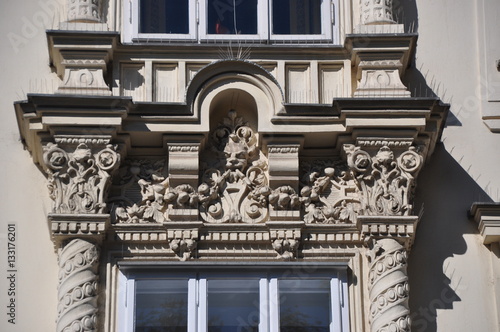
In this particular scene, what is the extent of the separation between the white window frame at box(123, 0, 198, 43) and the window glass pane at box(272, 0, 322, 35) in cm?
89

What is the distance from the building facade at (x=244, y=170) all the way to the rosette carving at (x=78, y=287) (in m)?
0.02

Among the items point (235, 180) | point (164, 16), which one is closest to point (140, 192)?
point (235, 180)

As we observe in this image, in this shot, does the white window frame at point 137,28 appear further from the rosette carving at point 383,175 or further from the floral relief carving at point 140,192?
the rosette carving at point 383,175

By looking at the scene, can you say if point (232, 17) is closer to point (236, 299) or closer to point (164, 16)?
point (164, 16)

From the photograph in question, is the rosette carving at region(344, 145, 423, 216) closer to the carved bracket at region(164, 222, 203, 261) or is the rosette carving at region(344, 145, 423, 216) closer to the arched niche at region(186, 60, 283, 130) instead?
the arched niche at region(186, 60, 283, 130)

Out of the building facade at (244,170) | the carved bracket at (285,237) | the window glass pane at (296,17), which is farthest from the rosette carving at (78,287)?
the window glass pane at (296,17)

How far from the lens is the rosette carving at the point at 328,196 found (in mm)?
15297

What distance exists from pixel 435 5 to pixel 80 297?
5.25 m

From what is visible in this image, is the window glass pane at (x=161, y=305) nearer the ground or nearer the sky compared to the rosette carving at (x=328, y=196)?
nearer the ground

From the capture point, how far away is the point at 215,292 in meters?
14.9

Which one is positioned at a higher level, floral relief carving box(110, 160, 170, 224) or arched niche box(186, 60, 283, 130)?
arched niche box(186, 60, 283, 130)

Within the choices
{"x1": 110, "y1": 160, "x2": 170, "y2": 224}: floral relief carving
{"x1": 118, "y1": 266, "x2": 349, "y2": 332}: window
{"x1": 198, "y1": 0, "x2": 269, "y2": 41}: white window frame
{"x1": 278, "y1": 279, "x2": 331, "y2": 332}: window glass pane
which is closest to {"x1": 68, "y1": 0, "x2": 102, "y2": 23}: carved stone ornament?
{"x1": 198, "y1": 0, "x2": 269, "y2": 41}: white window frame

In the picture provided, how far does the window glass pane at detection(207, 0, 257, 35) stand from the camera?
1611 cm

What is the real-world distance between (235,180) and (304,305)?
1557 millimetres
